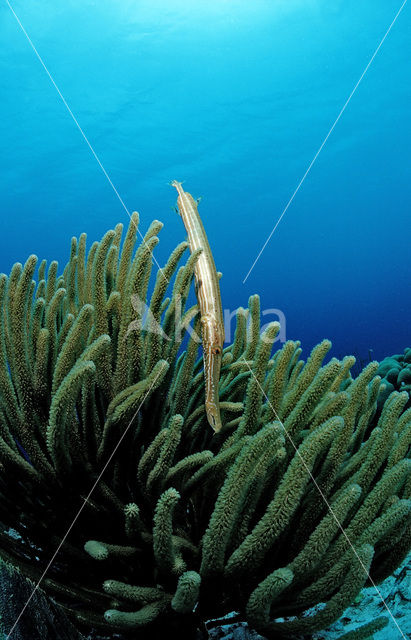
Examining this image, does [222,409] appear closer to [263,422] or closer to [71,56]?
[263,422]

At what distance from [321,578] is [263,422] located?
641 mm

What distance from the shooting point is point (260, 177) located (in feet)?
156

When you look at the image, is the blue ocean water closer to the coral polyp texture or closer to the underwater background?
the underwater background

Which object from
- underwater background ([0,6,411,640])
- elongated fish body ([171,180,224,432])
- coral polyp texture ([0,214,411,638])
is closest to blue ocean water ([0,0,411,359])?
underwater background ([0,6,411,640])

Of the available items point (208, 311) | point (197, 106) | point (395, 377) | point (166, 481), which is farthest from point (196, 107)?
point (166, 481)

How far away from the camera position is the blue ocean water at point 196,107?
28156 mm

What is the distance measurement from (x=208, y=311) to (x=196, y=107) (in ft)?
127

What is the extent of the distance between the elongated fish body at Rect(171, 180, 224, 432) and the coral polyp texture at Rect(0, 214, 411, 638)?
10cm

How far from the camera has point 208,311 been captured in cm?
194

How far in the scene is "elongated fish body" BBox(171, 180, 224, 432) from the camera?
178cm

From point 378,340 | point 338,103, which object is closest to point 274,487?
point 338,103

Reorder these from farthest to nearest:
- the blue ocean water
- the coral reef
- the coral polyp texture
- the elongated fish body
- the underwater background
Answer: the blue ocean water → the underwater background → the coral reef → the elongated fish body → the coral polyp texture

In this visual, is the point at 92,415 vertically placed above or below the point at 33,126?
below

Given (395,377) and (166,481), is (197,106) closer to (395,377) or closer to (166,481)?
(395,377)
